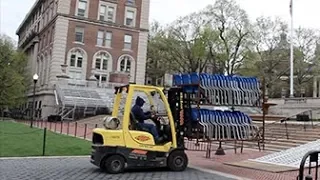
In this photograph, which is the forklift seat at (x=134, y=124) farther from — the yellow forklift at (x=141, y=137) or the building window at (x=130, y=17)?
the building window at (x=130, y=17)

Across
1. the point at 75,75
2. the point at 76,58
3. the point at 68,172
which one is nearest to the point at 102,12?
the point at 76,58

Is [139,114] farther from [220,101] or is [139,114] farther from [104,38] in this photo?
[104,38]

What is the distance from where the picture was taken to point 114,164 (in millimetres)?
11961

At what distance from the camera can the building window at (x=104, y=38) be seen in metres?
55.7

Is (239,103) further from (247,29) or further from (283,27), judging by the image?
(283,27)

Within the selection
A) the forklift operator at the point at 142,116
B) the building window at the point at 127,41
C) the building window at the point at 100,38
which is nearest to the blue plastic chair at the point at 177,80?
the forklift operator at the point at 142,116

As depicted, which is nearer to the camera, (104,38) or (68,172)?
(68,172)

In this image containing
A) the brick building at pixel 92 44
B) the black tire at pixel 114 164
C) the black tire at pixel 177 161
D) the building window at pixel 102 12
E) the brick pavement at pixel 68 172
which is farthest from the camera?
the building window at pixel 102 12

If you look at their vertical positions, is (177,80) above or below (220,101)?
above

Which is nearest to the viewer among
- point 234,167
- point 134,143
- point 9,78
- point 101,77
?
point 134,143

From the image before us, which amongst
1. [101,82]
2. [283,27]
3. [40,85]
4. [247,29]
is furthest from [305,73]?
[40,85]

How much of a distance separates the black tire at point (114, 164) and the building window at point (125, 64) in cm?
4525

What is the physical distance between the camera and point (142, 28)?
58062mm

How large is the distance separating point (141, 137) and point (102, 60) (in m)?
44.5
